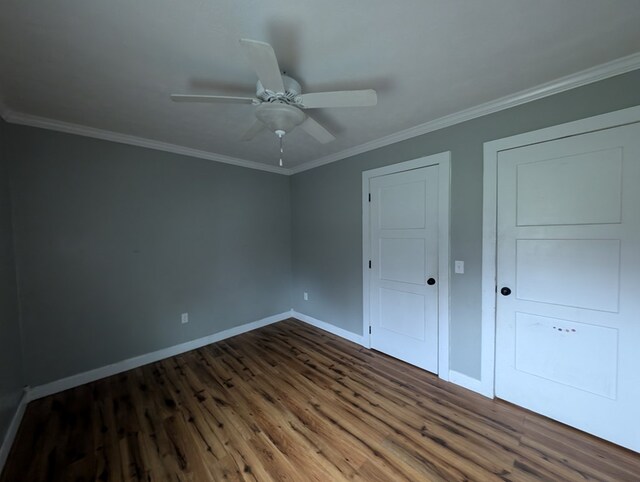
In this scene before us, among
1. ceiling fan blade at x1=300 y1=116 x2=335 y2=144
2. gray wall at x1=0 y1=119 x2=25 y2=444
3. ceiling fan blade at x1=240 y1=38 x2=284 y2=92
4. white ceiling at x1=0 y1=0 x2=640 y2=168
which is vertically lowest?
gray wall at x1=0 y1=119 x2=25 y2=444

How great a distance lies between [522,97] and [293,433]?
2.97 m

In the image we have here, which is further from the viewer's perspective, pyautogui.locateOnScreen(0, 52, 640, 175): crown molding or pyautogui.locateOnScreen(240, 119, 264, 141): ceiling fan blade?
pyautogui.locateOnScreen(240, 119, 264, 141): ceiling fan blade

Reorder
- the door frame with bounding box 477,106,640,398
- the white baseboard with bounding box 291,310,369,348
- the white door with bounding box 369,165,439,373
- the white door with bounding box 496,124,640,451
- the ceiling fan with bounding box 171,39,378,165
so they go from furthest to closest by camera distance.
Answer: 1. the white baseboard with bounding box 291,310,369,348
2. the white door with bounding box 369,165,439,373
3. the door frame with bounding box 477,106,640,398
4. the white door with bounding box 496,124,640,451
5. the ceiling fan with bounding box 171,39,378,165

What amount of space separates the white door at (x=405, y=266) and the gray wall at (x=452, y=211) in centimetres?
19

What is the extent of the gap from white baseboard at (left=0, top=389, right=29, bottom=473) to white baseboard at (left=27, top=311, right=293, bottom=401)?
6 cm

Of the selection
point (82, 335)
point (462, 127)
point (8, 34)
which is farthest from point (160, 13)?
point (82, 335)

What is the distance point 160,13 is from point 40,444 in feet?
9.03

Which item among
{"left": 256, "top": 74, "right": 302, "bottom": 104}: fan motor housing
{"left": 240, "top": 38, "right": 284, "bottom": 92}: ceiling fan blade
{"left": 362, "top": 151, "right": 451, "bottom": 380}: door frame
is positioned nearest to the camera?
{"left": 240, "top": 38, "right": 284, "bottom": 92}: ceiling fan blade

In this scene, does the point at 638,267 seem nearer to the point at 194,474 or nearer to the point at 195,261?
the point at 194,474

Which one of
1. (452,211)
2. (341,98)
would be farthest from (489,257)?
(341,98)

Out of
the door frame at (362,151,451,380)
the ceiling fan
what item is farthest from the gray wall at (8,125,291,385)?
the door frame at (362,151,451,380)

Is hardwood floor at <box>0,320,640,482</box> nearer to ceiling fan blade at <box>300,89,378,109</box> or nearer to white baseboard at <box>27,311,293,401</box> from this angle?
white baseboard at <box>27,311,293,401</box>

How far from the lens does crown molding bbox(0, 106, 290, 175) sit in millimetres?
2070

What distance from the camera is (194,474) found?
145cm
